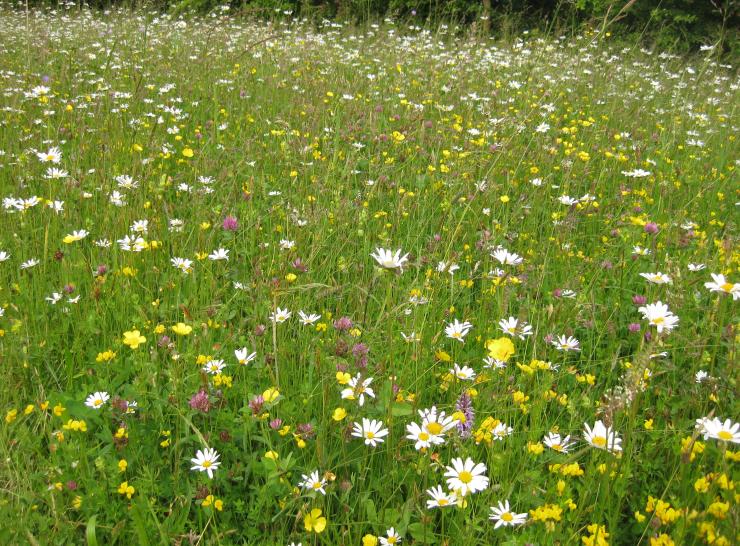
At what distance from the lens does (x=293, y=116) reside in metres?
4.14

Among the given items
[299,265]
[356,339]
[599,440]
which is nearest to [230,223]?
[299,265]

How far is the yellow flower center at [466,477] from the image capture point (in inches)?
51.4

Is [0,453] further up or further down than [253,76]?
further down

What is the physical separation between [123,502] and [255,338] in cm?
62

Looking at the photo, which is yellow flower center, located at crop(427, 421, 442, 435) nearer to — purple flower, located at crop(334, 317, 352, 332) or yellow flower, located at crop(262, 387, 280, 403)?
yellow flower, located at crop(262, 387, 280, 403)

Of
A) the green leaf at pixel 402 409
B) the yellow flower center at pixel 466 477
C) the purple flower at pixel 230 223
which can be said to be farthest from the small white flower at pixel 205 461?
the purple flower at pixel 230 223

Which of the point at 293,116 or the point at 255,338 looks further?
the point at 293,116

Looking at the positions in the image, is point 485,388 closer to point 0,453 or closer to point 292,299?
point 292,299

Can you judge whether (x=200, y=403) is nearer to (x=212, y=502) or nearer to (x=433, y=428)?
(x=212, y=502)

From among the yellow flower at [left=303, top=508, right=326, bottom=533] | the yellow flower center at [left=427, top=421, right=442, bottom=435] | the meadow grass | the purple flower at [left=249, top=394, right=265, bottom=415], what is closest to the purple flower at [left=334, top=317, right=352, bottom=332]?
the meadow grass

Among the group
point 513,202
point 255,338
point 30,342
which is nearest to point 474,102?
point 513,202

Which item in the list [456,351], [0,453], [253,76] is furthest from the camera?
[253,76]

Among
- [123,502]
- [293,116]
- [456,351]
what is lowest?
[123,502]

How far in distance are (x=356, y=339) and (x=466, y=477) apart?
1.77 feet
